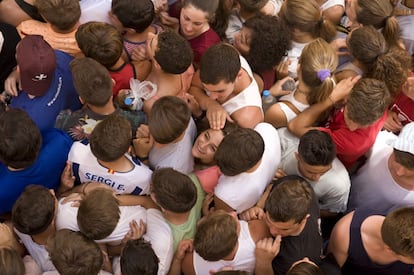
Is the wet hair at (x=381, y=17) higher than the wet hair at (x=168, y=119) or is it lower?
higher

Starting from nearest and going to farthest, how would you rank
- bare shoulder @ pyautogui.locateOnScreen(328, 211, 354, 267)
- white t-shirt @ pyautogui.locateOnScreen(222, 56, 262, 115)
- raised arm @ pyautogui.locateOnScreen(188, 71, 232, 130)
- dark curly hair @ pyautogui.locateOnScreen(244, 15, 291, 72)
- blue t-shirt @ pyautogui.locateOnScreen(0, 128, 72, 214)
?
1. bare shoulder @ pyautogui.locateOnScreen(328, 211, 354, 267)
2. blue t-shirt @ pyautogui.locateOnScreen(0, 128, 72, 214)
3. raised arm @ pyautogui.locateOnScreen(188, 71, 232, 130)
4. white t-shirt @ pyautogui.locateOnScreen(222, 56, 262, 115)
5. dark curly hair @ pyautogui.locateOnScreen(244, 15, 291, 72)

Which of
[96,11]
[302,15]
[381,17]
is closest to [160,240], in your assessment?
[96,11]

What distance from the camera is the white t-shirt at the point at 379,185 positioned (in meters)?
2.95

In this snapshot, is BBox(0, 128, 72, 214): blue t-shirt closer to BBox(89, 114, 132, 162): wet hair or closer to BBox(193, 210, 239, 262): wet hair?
BBox(89, 114, 132, 162): wet hair

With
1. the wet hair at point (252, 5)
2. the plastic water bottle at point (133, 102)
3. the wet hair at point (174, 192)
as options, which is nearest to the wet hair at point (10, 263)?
the wet hair at point (174, 192)

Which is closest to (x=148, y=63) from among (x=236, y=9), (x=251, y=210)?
(x=236, y=9)

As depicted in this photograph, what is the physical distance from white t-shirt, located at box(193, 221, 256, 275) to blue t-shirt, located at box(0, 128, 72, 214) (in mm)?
965

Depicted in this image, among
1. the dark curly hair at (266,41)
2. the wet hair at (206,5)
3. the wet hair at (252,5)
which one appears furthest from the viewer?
the wet hair at (252,5)

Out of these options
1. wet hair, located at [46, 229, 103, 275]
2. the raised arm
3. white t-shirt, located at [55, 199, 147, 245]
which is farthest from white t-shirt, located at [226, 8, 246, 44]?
wet hair, located at [46, 229, 103, 275]

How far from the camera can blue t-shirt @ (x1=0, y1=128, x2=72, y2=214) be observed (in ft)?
9.16

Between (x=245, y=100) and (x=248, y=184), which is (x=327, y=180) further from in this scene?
(x=245, y=100)

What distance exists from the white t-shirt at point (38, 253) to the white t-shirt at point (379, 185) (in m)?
1.90

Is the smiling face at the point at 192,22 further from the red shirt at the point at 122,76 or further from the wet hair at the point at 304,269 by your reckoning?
the wet hair at the point at 304,269

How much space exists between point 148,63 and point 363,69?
148 cm
